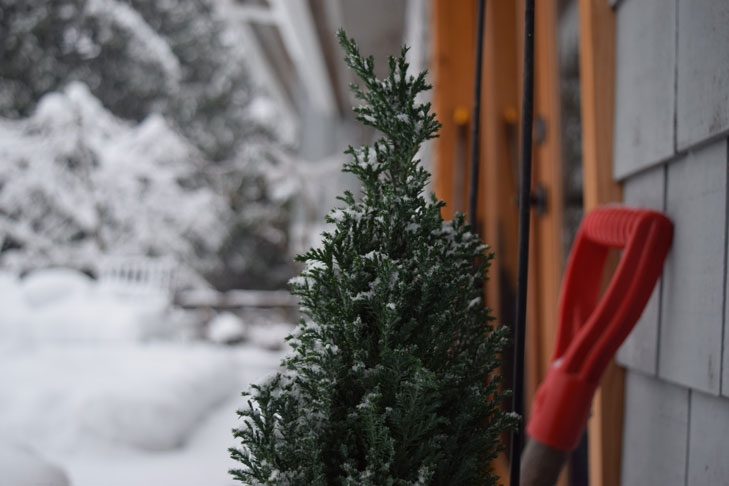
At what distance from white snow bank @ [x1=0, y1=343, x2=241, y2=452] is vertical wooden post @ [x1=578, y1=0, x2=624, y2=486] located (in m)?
1.35

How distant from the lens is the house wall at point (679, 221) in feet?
1.92

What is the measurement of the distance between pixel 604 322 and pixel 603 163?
0.25 metres

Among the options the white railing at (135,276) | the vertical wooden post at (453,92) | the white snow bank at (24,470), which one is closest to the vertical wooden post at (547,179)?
the vertical wooden post at (453,92)

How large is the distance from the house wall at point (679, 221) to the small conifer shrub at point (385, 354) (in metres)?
0.21

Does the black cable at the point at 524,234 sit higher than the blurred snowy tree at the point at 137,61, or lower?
lower

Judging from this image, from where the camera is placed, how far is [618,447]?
84cm

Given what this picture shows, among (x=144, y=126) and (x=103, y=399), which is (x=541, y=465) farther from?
(x=144, y=126)

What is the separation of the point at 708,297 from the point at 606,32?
1.43 ft

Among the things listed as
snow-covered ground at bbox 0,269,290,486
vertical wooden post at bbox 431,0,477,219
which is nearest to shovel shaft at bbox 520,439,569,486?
snow-covered ground at bbox 0,269,290,486

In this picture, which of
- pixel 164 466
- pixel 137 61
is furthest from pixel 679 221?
pixel 137 61

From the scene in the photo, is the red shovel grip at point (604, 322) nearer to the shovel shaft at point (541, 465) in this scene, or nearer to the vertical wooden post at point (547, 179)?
the shovel shaft at point (541, 465)

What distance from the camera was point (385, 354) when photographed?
496 mm

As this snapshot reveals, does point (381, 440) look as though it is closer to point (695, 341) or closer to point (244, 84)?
point (695, 341)

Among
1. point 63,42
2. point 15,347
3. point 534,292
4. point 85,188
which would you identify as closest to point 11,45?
point 63,42
